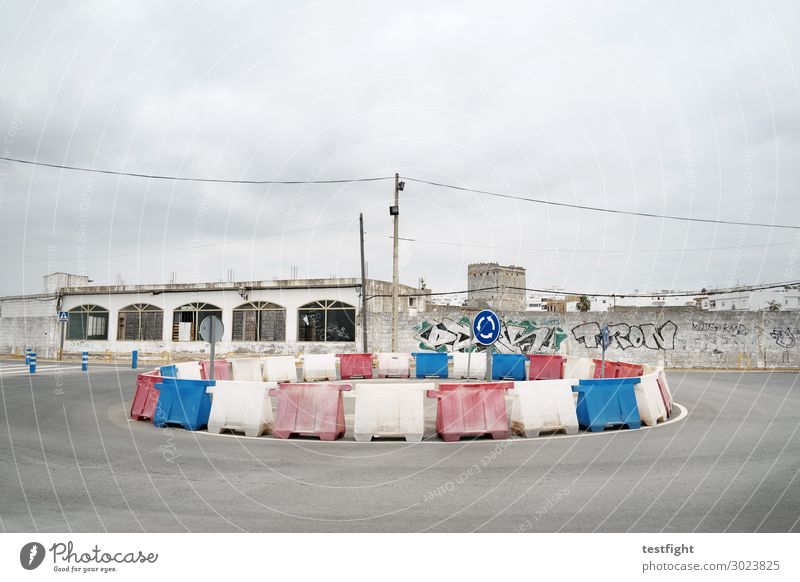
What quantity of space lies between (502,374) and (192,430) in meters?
14.6

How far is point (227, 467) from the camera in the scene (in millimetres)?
7328

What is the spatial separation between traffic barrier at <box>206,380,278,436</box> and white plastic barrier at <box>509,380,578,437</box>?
424 cm

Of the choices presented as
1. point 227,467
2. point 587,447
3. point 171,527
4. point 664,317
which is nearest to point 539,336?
point 664,317

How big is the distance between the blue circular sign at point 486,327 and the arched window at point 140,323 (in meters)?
32.6

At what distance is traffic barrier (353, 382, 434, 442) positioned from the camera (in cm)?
939

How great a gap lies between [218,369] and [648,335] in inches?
868

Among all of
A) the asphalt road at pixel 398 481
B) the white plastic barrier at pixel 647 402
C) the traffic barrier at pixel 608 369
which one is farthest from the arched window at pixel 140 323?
the white plastic barrier at pixel 647 402

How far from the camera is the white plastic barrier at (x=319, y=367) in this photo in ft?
69.4

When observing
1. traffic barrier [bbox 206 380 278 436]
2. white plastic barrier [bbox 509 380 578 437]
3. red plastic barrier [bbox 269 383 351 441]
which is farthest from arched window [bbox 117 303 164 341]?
white plastic barrier [bbox 509 380 578 437]

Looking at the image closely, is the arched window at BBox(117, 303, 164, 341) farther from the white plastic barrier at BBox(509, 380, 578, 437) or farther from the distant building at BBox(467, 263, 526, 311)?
the white plastic barrier at BBox(509, 380, 578, 437)

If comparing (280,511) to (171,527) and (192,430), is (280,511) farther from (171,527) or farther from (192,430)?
(192,430)

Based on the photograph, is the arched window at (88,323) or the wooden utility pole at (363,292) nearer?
the wooden utility pole at (363,292)

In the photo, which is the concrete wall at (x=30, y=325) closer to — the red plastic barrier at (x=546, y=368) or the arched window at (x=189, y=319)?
the arched window at (x=189, y=319)
